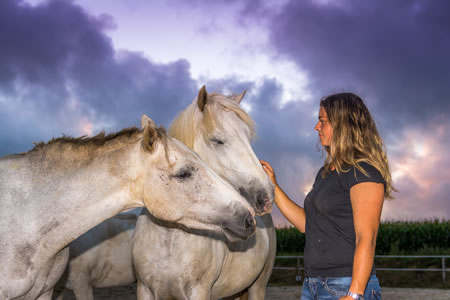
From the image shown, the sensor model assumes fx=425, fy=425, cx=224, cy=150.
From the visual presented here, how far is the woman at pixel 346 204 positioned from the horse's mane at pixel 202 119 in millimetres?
1041

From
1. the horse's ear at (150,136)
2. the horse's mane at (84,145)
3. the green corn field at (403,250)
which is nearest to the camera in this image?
the horse's ear at (150,136)

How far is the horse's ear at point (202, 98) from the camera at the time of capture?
3.42 metres

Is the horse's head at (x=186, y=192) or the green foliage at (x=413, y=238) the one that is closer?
the horse's head at (x=186, y=192)

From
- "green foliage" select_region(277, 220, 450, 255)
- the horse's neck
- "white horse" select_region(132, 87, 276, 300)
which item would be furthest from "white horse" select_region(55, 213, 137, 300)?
"green foliage" select_region(277, 220, 450, 255)

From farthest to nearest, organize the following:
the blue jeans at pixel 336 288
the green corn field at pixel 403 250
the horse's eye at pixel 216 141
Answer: the green corn field at pixel 403 250, the horse's eye at pixel 216 141, the blue jeans at pixel 336 288

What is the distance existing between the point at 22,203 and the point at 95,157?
0.58m

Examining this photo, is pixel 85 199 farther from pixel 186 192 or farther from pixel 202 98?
pixel 202 98

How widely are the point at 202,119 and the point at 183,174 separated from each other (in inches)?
37.9

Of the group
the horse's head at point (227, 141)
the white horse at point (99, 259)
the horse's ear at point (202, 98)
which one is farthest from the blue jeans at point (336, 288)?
the white horse at point (99, 259)

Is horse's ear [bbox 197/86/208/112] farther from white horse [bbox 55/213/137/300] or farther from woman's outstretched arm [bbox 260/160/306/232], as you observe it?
white horse [bbox 55/213/137/300]

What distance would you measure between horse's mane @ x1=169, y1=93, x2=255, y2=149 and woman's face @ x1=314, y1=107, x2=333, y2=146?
99 centimetres

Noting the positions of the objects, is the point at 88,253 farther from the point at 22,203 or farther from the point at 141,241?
the point at 22,203

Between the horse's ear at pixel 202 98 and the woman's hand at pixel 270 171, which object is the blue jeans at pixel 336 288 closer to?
the woman's hand at pixel 270 171

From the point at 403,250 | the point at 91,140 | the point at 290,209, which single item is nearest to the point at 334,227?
the point at 290,209
